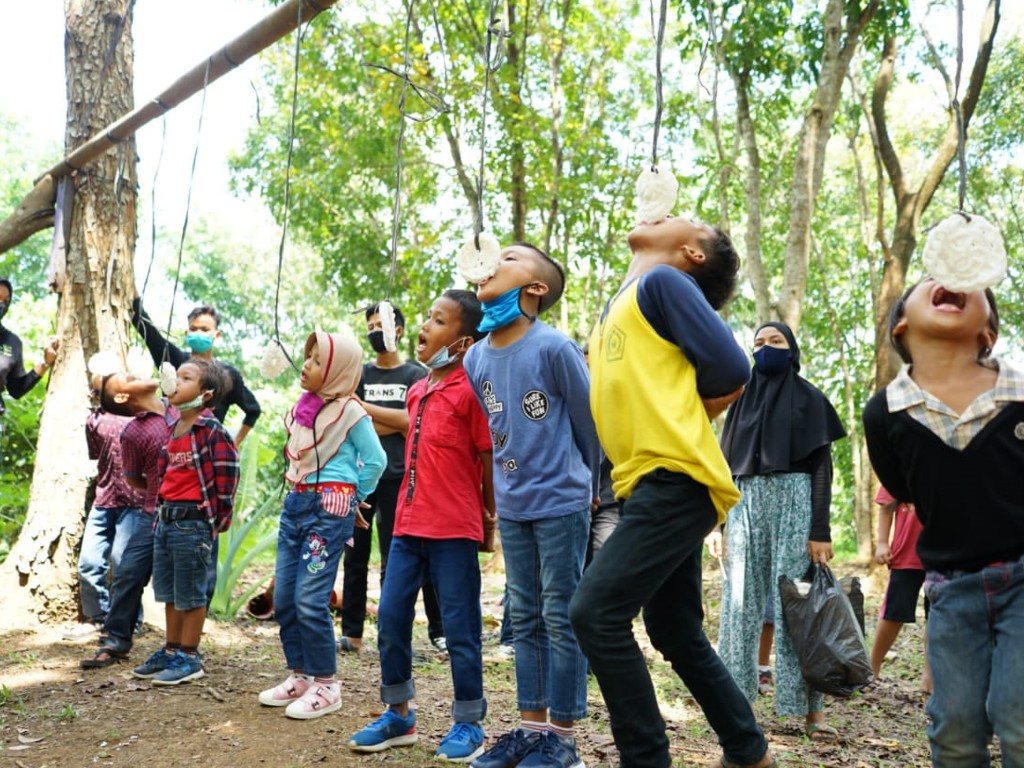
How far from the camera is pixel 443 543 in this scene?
3.71m

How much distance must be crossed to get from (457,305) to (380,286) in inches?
432

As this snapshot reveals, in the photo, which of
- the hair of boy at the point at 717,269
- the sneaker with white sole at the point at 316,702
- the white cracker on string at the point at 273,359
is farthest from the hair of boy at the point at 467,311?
the sneaker with white sole at the point at 316,702

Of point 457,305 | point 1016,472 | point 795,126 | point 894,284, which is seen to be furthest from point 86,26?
point 795,126

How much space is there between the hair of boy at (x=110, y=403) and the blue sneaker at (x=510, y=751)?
128 inches

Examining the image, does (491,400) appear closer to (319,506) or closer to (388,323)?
(388,323)

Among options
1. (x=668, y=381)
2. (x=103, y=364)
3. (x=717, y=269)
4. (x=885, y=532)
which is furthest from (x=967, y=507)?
(x=103, y=364)

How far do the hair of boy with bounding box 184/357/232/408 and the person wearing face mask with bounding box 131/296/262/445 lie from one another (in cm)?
69

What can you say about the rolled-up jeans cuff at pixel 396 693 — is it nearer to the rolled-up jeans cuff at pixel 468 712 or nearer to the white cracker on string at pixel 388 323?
the rolled-up jeans cuff at pixel 468 712

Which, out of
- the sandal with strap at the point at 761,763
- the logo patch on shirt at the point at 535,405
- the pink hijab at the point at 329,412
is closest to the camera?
the sandal with strap at the point at 761,763

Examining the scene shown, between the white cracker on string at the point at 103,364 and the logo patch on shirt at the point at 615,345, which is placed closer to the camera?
the logo patch on shirt at the point at 615,345

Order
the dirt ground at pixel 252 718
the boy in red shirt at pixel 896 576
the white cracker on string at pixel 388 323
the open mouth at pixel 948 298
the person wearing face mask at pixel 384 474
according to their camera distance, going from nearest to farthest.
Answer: the open mouth at pixel 948 298 < the dirt ground at pixel 252 718 < the white cracker on string at pixel 388 323 < the boy in red shirt at pixel 896 576 < the person wearing face mask at pixel 384 474

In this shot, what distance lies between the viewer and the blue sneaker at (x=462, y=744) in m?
3.54

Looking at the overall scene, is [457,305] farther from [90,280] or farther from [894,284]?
[894,284]

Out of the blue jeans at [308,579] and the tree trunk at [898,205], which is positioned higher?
the tree trunk at [898,205]
